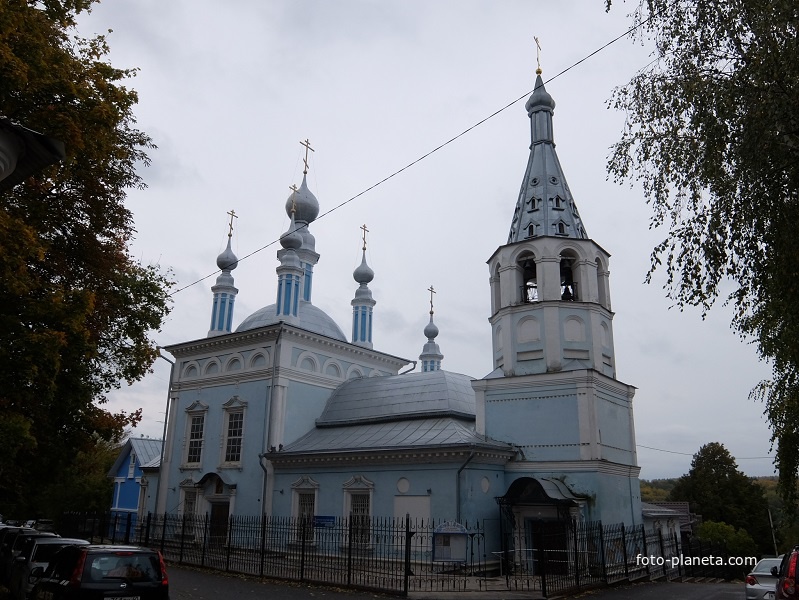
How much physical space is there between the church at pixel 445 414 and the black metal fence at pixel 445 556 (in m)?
0.62

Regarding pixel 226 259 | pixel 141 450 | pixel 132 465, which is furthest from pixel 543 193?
pixel 132 465

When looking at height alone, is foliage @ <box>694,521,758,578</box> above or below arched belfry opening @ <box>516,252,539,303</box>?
below

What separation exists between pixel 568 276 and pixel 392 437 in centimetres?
740

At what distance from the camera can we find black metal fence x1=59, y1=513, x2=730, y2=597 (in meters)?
14.6

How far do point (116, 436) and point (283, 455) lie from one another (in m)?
7.93

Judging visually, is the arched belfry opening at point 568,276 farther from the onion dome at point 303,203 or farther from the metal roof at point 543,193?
the onion dome at point 303,203

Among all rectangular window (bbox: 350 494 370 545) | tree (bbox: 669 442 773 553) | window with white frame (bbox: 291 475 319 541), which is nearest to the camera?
rectangular window (bbox: 350 494 370 545)

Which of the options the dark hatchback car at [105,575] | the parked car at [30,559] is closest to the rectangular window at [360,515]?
the parked car at [30,559]

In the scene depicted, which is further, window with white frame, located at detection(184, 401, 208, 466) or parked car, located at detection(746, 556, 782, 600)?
window with white frame, located at detection(184, 401, 208, 466)

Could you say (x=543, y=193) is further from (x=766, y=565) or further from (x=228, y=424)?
(x=228, y=424)

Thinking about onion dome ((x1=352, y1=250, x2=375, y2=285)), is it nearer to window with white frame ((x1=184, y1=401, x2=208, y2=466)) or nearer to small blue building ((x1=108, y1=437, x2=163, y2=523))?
window with white frame ((x1=184, y1=401, x2=208, y2=466))

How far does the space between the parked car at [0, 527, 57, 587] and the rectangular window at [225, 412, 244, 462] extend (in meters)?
9.12

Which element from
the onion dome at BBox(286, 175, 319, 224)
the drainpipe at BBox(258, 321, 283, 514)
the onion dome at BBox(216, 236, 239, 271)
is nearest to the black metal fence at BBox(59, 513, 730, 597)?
the drainpipe at BBox(258, 321, 283, 514)

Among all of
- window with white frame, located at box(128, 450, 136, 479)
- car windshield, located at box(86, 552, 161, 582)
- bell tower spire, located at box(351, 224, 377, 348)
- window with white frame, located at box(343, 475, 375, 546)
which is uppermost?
bell tower spire, located at box(351, 224, 377, 348)
